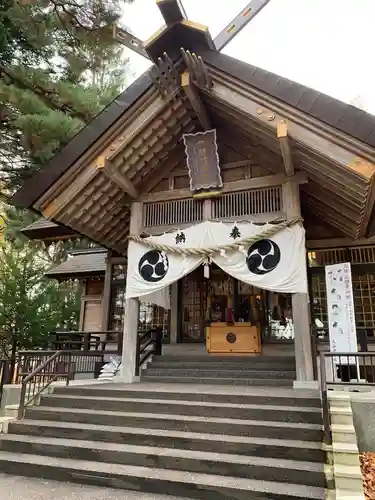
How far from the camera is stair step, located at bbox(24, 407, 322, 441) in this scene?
4.36m

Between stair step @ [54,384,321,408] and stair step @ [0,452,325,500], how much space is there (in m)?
1.40

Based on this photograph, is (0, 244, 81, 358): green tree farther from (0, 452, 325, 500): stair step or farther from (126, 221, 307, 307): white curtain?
(0, 452, 325, 500): stair step

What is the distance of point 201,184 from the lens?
25.6 feet

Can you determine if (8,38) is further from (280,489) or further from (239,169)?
(280,489)

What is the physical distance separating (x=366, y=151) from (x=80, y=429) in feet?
18.8

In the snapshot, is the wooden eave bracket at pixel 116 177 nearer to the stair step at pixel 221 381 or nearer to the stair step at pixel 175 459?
the stair step at pixel 221 381

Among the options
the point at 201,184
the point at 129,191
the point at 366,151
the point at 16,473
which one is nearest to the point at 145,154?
the point at 129,191

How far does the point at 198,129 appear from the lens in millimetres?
8523

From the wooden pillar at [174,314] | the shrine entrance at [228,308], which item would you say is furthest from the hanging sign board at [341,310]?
the wooden pillar at [174,314]

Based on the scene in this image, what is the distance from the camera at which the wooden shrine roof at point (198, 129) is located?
5.81 m

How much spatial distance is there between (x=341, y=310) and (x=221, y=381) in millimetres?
2595

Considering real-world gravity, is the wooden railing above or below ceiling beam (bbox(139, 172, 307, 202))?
below

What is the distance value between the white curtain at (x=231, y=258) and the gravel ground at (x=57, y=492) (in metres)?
3.96

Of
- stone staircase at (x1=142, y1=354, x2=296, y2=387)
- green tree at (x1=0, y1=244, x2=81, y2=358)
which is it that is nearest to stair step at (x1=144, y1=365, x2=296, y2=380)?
stone staircase at (x1=142, y1=354, x2=296, y2=387)
